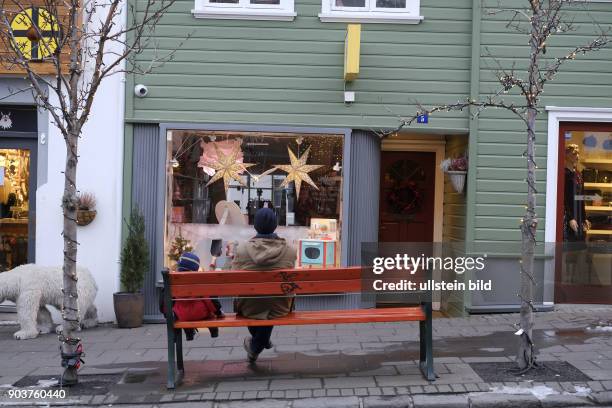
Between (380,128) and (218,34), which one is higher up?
(218,34)

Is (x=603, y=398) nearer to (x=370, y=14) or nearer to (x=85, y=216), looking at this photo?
(x=370, y=14)

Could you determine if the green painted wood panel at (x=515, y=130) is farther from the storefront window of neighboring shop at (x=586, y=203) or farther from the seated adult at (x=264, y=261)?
the seated adult at (x=264, y=261)

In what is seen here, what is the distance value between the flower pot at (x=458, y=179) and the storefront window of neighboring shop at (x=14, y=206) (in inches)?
235

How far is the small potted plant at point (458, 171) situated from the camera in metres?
9.68

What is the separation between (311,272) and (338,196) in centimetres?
361

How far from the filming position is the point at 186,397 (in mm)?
6125

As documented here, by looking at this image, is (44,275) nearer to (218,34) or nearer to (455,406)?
(218,34)

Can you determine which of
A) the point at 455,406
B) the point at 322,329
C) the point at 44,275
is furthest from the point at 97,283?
the point at 455,406

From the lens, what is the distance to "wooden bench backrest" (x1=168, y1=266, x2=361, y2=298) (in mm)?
6238

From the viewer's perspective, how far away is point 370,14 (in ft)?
31.7

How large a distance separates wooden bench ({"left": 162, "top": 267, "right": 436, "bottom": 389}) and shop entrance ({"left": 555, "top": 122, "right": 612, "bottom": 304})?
4.09m

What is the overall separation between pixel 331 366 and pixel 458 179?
12.5 ft

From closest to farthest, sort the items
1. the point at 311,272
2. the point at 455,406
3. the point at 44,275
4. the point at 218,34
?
the point at 455,406
the point at 311,272
the point at 44,275
the point at 218,34

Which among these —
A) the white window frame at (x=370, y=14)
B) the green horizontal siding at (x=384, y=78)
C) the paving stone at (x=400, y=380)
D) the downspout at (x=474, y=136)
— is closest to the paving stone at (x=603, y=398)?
the paving stone at (x=400, y=380)
